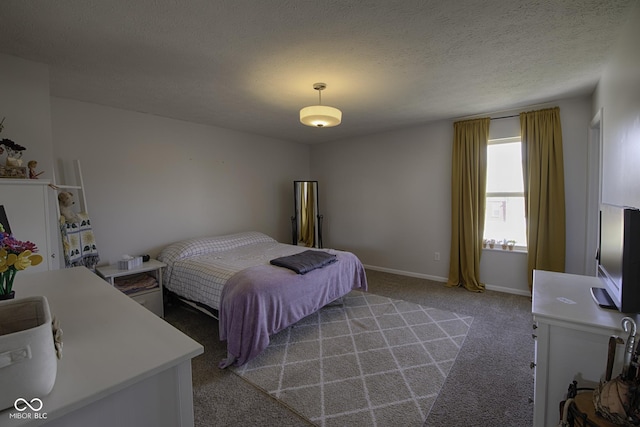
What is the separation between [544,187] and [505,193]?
1.51 feet

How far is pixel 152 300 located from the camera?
3.05m

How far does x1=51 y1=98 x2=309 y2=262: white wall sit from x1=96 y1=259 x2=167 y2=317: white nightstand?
0.33 m

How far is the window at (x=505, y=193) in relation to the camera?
3.66 metres

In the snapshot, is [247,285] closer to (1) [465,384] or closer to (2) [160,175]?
(1) [465,384]

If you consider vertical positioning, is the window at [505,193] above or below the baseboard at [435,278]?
above

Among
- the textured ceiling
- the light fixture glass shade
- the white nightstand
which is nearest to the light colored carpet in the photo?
the white nightstand

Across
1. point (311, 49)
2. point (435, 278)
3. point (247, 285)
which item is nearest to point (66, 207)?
point (247, 285)

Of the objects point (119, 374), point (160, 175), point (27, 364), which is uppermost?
point (160, 175)

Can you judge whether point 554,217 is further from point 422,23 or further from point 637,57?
point 422,23

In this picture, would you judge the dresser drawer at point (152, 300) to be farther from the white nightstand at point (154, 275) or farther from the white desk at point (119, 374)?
the white desk at point (119, 374)

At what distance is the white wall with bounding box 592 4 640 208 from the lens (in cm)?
164

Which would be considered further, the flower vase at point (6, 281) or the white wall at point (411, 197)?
the white wall at point (411, 197)

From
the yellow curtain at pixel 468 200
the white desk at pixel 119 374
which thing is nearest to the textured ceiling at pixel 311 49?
the yellow curtain at pixel 468 200

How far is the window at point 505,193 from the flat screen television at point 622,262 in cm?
230
